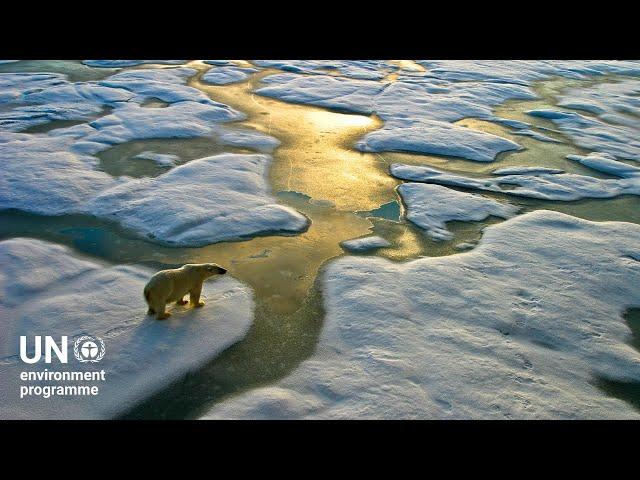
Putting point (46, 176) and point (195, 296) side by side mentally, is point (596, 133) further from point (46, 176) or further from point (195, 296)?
point (46, 176)

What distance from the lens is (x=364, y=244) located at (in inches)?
193

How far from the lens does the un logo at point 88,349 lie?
328 centimetres

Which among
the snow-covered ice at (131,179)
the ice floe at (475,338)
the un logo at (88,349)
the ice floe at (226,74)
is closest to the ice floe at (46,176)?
the snow-covered ice at (131,179)

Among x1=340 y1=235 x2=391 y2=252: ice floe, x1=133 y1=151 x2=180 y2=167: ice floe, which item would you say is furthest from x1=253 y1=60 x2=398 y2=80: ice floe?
x1=340 y1=235 x2=391 y2=252: ice floe

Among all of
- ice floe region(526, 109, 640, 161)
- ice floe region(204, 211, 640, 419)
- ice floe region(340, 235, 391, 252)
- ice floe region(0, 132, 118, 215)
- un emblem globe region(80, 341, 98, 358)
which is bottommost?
un emblem globe region(80, 341, 98, 358)

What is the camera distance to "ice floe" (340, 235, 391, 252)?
4844mm

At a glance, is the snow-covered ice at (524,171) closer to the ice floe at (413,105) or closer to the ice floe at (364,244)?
the ice floe at (413,105)

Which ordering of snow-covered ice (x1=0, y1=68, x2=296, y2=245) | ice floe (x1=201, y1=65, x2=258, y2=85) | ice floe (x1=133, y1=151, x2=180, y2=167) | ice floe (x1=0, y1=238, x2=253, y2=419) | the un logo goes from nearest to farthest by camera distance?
ice floe (x1=0, y1=238, x2=253, y2=419) < the un logo < snow-covered ice (x1=0, y1=68, x2=296, y2=245) < ice floe (x1=133, y1=151, x2=180, y2=167) < ice floe (x1=201, y1=65, x2=258, y2=85)

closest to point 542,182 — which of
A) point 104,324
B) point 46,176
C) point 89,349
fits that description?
point 104,324

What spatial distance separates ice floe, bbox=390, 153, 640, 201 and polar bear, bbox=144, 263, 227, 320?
12.9ft

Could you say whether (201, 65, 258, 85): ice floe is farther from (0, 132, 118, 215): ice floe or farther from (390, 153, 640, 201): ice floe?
(390, 153, 640, 201): ice floe

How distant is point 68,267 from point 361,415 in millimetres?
→ 3028

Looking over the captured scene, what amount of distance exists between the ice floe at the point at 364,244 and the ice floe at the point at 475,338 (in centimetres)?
23

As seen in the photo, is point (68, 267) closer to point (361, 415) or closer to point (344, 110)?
point (361, 415)
